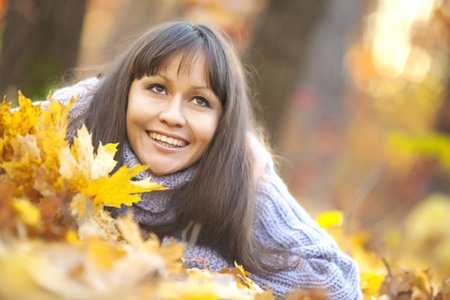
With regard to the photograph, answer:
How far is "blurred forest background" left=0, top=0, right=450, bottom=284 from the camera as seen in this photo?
9.83 feet

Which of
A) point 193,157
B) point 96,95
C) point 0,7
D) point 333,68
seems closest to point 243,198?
point 193,157

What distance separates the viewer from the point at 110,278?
0.70 meters

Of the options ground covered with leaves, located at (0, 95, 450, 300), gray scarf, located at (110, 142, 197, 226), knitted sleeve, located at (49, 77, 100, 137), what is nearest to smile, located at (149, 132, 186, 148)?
gray scarf, located at (110, 142, 197, 226)

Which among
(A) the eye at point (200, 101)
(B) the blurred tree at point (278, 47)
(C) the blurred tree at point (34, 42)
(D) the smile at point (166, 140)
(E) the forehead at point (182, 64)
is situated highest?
(B) the blurred tree at point (278, 47)

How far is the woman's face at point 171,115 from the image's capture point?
1803mm

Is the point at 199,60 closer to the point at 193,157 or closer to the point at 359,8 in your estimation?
the point at 193,157

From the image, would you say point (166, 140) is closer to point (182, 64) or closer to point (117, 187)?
point (182, 64)

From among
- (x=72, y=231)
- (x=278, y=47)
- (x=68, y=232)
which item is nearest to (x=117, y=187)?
(x=72, y=231)

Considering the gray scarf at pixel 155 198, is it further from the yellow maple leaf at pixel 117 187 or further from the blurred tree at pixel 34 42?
the blurred tree at pixel 34 42

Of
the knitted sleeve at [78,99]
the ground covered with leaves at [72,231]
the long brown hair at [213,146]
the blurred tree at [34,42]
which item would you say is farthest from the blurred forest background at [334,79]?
the ground covered with leaves at [72,231]

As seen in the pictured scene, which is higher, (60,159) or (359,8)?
(359,8)

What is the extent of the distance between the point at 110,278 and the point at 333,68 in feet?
38.7

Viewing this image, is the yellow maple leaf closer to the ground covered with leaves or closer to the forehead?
the ground covered with leaves

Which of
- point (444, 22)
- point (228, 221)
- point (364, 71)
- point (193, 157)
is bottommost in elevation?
point (228, 221)
